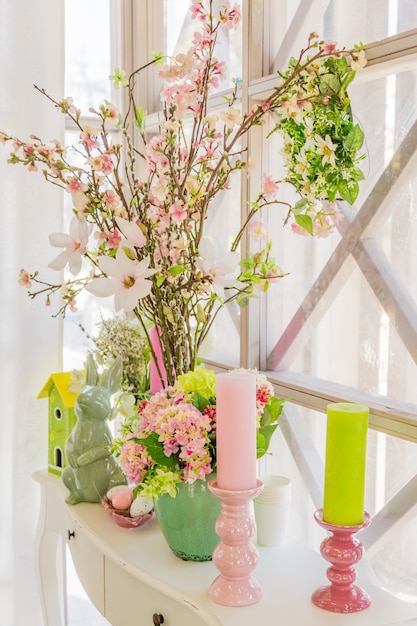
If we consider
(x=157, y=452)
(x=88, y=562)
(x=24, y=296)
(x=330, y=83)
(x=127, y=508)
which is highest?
(x=330, y=83)

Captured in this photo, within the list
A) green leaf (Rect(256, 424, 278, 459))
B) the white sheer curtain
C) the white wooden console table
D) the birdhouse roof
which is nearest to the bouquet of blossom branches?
green leaf (Rect(256, 424, 278, 459))

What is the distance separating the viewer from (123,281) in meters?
1.16

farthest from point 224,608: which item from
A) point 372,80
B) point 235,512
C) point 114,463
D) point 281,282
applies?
point 372,80

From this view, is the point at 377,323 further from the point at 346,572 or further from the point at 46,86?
the point at 46,86

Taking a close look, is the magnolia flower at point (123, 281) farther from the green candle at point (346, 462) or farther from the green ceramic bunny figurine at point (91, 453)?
the green ceramic bunny figurine at point (91, 453)

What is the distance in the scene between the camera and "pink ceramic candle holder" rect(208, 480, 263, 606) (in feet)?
3.74

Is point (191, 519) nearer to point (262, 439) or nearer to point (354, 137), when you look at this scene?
point (262, 439)

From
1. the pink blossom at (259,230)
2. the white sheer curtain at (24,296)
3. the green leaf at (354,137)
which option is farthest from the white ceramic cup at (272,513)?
the white sheer curtain at (24,296)

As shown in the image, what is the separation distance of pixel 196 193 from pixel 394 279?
15.9 inches

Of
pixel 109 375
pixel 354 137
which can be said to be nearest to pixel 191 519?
pixel 109 375

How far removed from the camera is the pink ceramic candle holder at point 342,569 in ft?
3.60

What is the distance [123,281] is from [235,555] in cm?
44

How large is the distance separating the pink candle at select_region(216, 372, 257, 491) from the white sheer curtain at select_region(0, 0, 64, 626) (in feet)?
3.34

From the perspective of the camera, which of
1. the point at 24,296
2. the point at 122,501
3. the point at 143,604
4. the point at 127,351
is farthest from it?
the point at 24,296
